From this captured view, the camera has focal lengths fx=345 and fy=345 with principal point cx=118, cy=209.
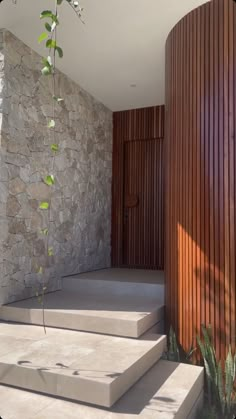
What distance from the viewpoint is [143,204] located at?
599cm

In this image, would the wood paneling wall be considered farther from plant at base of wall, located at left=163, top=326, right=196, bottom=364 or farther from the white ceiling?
plant at base of wall, located at left=163, top=326, right=196, bottom=364

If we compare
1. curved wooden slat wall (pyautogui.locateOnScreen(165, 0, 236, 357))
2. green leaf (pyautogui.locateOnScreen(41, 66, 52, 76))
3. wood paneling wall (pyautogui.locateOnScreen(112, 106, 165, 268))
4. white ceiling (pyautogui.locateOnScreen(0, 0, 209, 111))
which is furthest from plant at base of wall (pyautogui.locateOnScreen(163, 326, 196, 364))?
white ceiling (pyautogui.locateOnScreen(0, 0, 209, 111))

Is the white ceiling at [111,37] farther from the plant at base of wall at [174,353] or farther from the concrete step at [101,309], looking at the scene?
the plant at base of wall at [174,353]

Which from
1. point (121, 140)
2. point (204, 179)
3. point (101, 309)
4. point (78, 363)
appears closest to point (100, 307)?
point (101, 309)

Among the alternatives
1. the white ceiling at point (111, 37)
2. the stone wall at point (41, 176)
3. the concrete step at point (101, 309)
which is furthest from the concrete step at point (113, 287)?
the white ceiling at point (111, 37)

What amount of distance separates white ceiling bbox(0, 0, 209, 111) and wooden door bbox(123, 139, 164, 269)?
110 cm

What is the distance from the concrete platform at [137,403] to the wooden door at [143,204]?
333 centimetres

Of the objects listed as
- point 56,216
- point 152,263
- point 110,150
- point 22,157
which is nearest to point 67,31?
point 22,157

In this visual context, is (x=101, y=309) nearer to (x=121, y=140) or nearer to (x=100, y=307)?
(x=100, y=307)

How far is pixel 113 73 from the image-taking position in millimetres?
4695

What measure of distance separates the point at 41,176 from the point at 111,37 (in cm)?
178

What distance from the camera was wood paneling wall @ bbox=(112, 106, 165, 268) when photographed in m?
5.95

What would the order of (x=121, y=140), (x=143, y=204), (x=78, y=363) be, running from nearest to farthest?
(x=78, y=363), (x=143, y=204), (x=121, y=140)

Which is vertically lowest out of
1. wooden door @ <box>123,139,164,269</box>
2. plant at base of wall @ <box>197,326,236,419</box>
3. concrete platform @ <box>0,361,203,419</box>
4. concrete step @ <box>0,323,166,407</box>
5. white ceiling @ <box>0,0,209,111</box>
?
plant at base of wall @ <box>197,326,236,419</box>
